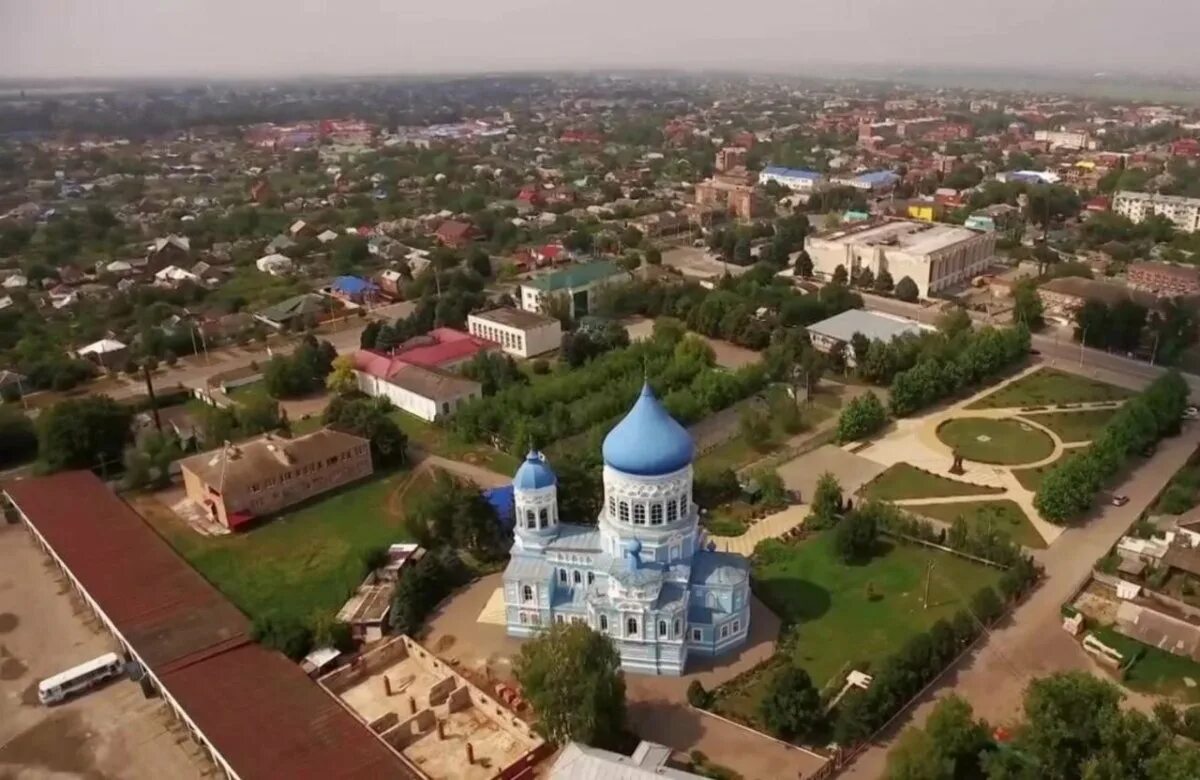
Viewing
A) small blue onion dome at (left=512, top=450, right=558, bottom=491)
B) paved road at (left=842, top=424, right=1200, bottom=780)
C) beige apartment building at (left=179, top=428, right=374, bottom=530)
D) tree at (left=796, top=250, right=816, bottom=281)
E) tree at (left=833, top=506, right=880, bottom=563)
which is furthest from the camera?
tree at (left=796, top=250, right=816, bottom=281)

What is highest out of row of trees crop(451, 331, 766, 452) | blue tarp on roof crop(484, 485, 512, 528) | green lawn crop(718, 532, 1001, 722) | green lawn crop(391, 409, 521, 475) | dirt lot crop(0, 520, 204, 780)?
row of trees crop(451, 331, 766, 452)

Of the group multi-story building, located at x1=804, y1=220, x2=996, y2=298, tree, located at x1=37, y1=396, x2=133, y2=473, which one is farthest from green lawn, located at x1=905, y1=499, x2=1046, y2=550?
tree, located at x1=37, y1=396, x2=133, y2=473

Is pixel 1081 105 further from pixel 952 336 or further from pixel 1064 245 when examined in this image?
pixel 952 336

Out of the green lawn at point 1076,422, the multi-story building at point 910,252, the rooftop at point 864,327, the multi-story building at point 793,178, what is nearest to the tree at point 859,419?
the green lawn at point 1076,422

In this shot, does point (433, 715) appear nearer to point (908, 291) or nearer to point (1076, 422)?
point (1076, 422)

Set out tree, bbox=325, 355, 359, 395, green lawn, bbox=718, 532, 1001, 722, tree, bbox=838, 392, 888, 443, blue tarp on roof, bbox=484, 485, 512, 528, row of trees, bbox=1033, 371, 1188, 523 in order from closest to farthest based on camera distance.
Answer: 1. green lawn, bbox=718, 532, 1001, 722
2. blue tarp on roof, bbox=484, 485, 512, 528
3. row of trees, bbox=1033, 371, 1188, 523
4. tree, bbox=838, 392, 888, 443
5. tree, bbox=325, 355, 359, 395

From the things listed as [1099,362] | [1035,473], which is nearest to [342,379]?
[1035,473]

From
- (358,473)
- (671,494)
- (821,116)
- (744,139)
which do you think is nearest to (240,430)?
(358,473)

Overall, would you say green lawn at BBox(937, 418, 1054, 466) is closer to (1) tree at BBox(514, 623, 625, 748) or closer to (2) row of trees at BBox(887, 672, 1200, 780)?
(2) row of trees at BBox(887, 672, 1200, 780)
